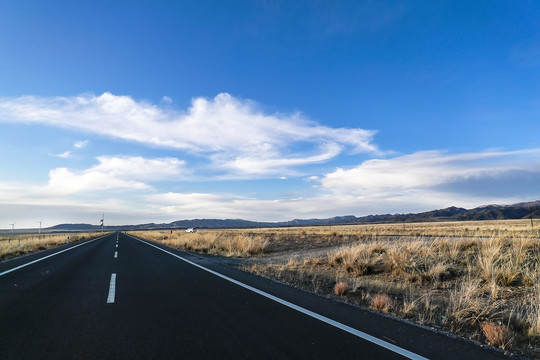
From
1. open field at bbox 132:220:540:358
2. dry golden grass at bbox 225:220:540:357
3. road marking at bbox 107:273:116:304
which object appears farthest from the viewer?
road marking at bbox 107:273:116:304

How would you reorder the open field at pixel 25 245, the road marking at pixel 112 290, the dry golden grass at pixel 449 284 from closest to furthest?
1. the dry golden grass at pixel 449 284
2. the road marking at pixel 112 290
3. the open field at pixel 25 245

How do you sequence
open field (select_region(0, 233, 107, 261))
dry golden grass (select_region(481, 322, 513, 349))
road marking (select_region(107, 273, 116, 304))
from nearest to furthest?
dry golden grass (select_region(481, 322, 513, 349)) < road marking (select_region(107, 273, 116, 304)) < open field (select_region(0, 233, 107, 261))

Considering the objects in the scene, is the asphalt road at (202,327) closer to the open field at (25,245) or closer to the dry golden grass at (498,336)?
the dry golden grass at (498,336)

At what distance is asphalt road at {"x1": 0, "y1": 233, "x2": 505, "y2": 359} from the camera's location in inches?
152

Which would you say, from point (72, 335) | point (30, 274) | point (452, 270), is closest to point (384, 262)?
point (452, 270)

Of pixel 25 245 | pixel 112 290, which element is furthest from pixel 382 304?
pixel 25 245

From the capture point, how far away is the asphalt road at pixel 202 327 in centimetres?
386

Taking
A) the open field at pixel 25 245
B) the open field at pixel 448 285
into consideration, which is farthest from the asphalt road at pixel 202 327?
the open field at pixel 25 245

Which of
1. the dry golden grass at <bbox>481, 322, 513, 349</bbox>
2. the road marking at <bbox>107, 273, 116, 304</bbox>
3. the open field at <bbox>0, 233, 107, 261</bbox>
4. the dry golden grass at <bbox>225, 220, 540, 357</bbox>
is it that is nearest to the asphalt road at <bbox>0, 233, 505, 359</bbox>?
the road marking at <bbox>107, 273, 116, 304</bbox>

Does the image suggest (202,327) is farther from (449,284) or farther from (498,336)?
(449,284)

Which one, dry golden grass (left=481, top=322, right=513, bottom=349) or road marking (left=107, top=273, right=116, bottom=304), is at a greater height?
road marking (left=107, top=273, right=116, bottom=304)

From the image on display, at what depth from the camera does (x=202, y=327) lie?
4.75 metres

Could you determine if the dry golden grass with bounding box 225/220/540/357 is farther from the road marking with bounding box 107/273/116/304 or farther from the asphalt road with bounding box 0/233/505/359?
the road marking with bounding box 107/273/116/304

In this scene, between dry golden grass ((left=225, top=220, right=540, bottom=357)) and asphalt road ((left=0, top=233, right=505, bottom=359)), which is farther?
dry golden grass ((left=225, top=220, right=540, bottom=357))
